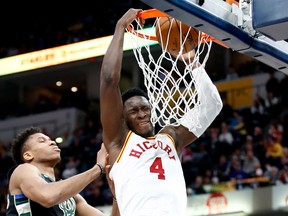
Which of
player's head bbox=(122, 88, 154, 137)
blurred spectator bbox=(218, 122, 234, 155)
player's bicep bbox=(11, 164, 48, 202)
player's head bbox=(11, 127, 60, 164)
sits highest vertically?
blurred spectator bbox=(218, 122, 234, 155)

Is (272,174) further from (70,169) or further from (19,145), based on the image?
(19,145)

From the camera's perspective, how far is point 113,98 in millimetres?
3633

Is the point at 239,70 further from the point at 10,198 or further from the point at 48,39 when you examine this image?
the point at 10,198

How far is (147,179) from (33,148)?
934 mm

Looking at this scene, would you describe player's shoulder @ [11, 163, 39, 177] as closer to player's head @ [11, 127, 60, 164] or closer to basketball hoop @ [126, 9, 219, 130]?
player's head @ [11, 127, 60, 164]

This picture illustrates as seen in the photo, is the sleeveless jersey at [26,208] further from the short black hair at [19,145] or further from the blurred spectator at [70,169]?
the blurred spectator at [70,169]

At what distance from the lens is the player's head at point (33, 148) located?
13.9 ft

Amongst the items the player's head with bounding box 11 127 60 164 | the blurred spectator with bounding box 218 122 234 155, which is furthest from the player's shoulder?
the blurred spectator with bounding box 218 122 234 155

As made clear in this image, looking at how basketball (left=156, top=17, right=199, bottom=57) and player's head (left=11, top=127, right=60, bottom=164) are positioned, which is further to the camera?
player's head (left=11, top=127, right=60, bottom=164)

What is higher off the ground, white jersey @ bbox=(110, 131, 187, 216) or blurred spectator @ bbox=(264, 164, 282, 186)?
blurred spectator @ bbox=(264, 164, 282, 186)

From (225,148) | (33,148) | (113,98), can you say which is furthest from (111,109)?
(225,148)

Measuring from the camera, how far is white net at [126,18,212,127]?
4266mm

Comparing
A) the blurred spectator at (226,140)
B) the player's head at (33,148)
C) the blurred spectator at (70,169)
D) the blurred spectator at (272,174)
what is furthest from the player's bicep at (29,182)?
the blurred spectator at (70,169)

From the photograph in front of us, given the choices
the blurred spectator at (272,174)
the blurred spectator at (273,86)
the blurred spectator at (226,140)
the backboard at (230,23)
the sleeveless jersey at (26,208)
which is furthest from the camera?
the blurred spectator at (273,86)
